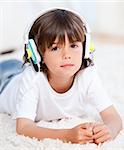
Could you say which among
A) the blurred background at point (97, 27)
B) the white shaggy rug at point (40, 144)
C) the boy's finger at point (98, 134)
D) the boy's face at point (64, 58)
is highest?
the boy's face at point (64, 58)

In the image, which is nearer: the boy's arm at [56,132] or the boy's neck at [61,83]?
the boy's arm at [56,132]

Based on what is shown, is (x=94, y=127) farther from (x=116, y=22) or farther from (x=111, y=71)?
(x=116, y=22)

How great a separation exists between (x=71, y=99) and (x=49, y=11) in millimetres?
294

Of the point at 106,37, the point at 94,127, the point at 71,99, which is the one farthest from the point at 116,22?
the point at 94,127

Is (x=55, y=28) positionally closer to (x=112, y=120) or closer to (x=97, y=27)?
(x=112, y=120)

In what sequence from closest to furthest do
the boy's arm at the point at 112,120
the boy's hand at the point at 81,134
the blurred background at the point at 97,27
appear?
the boy's hand at the point at 81,134
the boy's arm at the point at 112,120
the blurred background at the point at 97,27

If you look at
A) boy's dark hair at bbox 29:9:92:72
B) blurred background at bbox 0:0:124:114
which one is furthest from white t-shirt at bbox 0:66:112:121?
blurred background at bbox 0:0:124:114

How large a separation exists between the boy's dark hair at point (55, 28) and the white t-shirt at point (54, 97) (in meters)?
0.10

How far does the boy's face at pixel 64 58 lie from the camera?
122cm

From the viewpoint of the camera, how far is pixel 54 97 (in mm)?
1332

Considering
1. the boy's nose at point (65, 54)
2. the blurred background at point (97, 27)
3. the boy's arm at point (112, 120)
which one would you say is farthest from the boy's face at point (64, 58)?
the blurred background at point (97, 27)

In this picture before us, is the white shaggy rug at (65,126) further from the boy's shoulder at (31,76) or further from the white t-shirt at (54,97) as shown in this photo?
the boy's shoulder at (31,76)

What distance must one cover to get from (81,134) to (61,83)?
0.23 meters

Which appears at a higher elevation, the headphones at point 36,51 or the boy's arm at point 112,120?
the headphones at point 36,51
